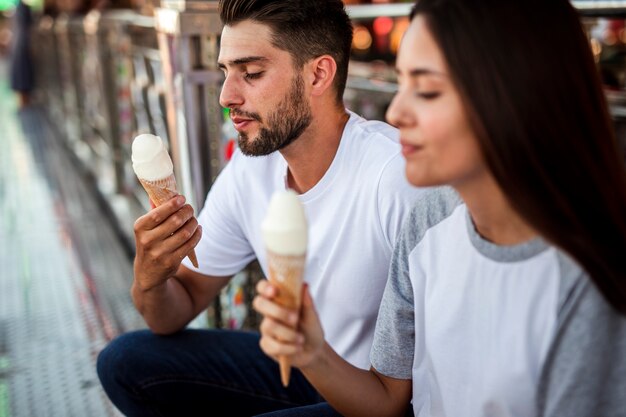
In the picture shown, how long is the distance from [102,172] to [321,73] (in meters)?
4.03

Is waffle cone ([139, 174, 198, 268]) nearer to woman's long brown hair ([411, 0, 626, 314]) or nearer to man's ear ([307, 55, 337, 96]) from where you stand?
man's ear ([307, 55, 337, 96])

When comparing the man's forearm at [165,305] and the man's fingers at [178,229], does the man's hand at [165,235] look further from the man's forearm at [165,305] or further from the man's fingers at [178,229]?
the man's forearm at [165,305]

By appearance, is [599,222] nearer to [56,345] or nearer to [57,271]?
[56,345]

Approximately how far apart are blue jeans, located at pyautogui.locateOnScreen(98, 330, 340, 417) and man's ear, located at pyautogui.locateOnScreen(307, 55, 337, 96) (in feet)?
2.49

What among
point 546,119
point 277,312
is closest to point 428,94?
point 546,119

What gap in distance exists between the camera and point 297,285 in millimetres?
994

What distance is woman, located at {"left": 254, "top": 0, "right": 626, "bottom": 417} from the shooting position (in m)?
0.94

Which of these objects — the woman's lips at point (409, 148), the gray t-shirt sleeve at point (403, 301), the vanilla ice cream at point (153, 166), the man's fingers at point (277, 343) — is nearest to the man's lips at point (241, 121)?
the vanilla ice cream at point (153, 166)

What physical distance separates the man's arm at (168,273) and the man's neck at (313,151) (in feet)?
1.06

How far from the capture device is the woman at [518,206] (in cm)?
94

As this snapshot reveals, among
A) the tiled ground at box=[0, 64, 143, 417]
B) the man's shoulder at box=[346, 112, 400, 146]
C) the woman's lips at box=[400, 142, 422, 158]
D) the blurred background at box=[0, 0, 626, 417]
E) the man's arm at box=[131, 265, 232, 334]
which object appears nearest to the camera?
the woman's lips at box=[400, 142, 422, 158]

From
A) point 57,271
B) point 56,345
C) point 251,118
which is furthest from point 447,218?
point 57,271

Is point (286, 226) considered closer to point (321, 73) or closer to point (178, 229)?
point (178, 229)

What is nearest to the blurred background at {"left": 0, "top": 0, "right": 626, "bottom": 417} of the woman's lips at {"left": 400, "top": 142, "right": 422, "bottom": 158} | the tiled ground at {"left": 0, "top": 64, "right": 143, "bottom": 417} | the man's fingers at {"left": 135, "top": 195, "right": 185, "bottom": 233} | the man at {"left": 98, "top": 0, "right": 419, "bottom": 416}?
the tiled ground at {"left": 0, "top": 64, "right": 143, "bottom": 417}
